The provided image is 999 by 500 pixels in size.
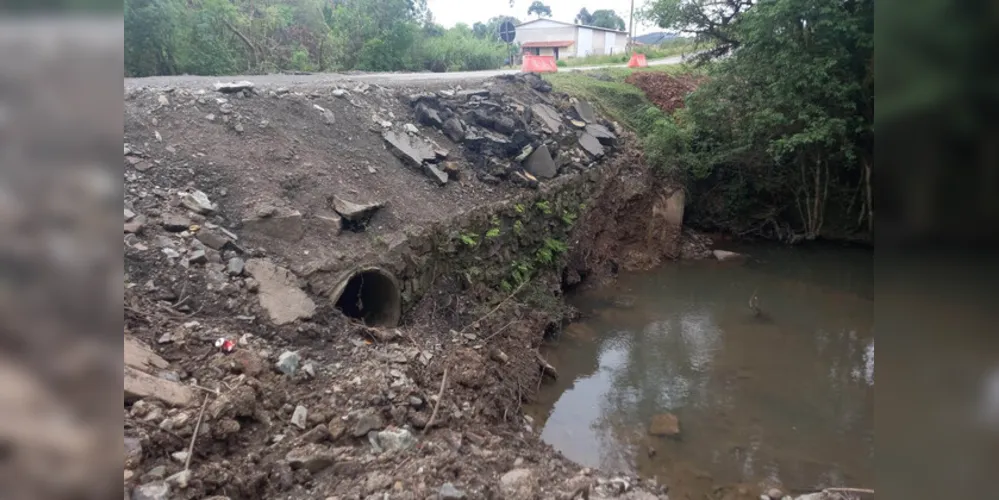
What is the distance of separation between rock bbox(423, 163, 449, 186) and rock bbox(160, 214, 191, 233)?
384 centimetres

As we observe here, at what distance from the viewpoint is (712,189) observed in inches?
609

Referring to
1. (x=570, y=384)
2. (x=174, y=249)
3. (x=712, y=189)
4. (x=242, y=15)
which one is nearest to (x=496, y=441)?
(x=570, y=384)

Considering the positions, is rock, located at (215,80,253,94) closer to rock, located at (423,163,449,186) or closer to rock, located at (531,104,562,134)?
rock, located at (423,163,449,186)

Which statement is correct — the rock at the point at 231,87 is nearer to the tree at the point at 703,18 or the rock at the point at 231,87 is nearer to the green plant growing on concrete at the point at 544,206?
the green plant growing on concrete at the point at 544,206

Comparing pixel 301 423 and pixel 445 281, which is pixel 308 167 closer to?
pixel 445 281

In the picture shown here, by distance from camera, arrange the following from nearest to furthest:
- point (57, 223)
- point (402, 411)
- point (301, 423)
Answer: point (57, 223) → point (301, 423) → point (402, 411)

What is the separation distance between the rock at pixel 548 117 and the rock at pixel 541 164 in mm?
1092

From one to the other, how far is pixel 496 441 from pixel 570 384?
8.95 ft

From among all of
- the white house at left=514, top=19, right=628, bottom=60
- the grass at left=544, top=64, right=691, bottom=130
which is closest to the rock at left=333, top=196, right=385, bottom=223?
the grass at left=544, top=64, right=691, bottom=130

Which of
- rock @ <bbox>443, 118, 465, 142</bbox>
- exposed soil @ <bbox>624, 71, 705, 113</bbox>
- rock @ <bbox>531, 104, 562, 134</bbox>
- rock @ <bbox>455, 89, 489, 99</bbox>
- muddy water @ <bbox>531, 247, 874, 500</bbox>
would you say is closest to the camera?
muddy water @ <bbox>531, 247, 874, 500</bbox>

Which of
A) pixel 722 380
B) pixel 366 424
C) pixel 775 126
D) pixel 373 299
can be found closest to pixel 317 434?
pixel 366 424

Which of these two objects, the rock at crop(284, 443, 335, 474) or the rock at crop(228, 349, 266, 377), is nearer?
the rock at crop(284, 443, 335, 474)

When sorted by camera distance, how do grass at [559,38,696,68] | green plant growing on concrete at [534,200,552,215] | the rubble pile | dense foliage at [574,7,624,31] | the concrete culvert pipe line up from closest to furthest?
the concrete culvert pipe
the rubble pile
green plant growing on concrete at [534,200,552,215]
grass at [559,38,696,68]
dense foliage at [574,7,624,31]

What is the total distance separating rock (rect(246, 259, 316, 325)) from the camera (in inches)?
244
